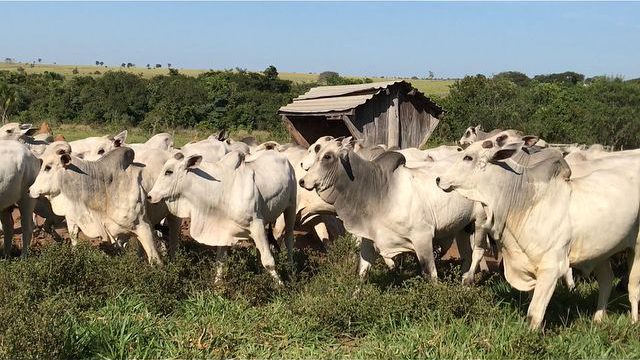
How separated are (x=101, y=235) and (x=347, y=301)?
3306mm

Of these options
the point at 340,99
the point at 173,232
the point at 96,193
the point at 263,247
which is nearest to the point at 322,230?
the point at 173,232

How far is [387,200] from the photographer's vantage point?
7.29 m

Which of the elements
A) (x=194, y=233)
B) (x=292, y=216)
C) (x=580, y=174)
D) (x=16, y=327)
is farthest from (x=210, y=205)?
(x=580, y=174)

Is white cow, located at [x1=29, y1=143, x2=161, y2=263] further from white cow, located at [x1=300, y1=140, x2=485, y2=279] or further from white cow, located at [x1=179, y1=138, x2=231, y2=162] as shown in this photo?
white cow, located at [x1=300, y1=140, x2=485, y2=279]

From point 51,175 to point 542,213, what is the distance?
5554mm

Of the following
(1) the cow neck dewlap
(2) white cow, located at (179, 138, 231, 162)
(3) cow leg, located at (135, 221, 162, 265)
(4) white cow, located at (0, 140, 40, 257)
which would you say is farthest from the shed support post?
(1) the cow neck dewlap

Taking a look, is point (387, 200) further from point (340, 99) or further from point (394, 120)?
point (340, 99)

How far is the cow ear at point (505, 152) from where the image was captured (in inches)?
224

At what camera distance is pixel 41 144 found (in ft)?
35.7

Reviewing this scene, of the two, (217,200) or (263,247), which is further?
(217,200)

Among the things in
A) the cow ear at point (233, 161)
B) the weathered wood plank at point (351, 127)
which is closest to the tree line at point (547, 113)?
the weathered wood plank at point (351, 127)

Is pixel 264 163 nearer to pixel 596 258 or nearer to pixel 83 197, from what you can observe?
pixel 83 197

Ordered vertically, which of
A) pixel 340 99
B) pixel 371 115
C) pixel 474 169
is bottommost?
pixel 371 115

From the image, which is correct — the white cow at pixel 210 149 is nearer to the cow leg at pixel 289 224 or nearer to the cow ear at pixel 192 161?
the cow leg at pixel 289 224
